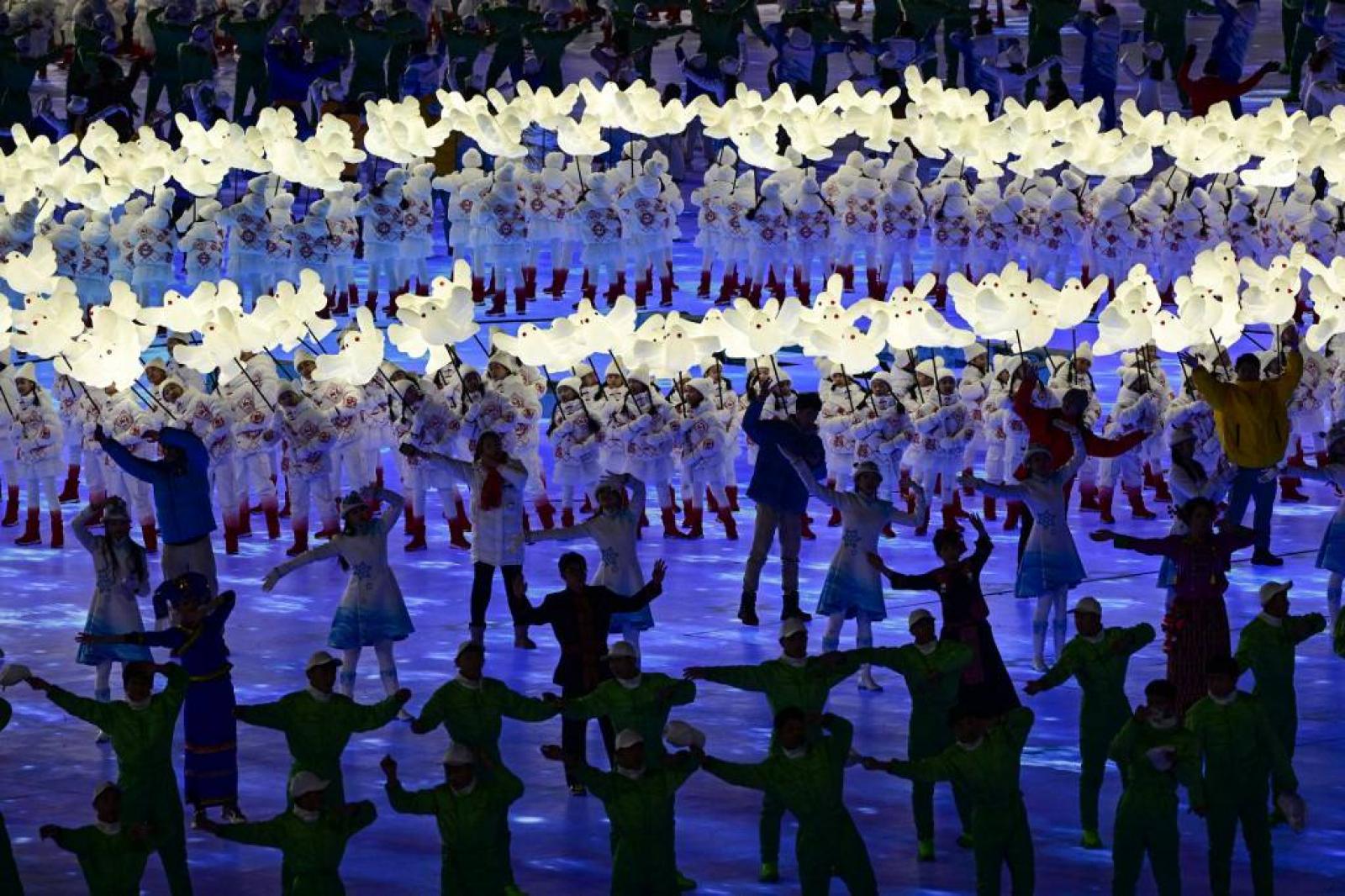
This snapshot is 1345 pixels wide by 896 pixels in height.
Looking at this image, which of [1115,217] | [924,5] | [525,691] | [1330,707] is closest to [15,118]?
[924,5]

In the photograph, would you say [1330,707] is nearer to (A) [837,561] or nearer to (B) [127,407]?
(A) [837,561]

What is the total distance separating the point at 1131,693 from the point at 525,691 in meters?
3.20

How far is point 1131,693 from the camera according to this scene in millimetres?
16109

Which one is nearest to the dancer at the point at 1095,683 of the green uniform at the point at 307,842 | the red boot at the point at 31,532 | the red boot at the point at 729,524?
the green uniform at the point at 307,842

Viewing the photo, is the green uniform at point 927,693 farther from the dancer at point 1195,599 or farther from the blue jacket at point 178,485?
the blue jacket at point 178,485

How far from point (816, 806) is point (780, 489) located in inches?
216

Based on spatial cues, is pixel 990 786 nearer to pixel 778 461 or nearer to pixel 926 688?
pixel 926 688

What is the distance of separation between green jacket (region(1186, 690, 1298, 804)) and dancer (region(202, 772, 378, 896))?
3.54 metres

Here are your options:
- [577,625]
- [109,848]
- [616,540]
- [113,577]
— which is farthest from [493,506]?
[109,848]

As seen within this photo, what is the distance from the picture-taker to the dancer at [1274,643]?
13.7 metres

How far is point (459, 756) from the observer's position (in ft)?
39.5

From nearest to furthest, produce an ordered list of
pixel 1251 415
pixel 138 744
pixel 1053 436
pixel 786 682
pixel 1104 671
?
pixel 138 744 < pixel 786 682 < pixel 1104 671 < pixel 1251 415 < pixel 1053 436

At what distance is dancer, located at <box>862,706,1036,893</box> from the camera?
12.4 m

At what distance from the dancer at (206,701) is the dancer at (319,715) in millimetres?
898
